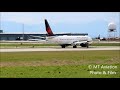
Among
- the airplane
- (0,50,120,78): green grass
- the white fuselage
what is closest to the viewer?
(0,50,120,78): green grass

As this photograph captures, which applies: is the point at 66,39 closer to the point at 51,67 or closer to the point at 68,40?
the point at 68,40

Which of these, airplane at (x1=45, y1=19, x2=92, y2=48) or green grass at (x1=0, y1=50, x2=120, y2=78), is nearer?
green grass at (x1=0, y1=50, x2=120, y2=78)

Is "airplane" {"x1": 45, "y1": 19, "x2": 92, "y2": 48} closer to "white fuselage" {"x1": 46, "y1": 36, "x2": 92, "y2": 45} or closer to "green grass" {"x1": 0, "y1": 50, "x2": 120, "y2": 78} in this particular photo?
"white fuselage" {"x1": 46, "y1": 36, "x2": 92, "y2": 45}

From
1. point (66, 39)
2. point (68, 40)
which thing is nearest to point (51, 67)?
point (66, 39)

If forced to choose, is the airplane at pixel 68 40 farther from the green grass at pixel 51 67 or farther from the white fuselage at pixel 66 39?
the green grass at pixel 51 67

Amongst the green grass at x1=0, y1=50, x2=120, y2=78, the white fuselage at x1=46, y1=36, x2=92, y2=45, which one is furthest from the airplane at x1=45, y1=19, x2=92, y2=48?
the green grass at x1=0, y1=50, x2=120, y2=78
